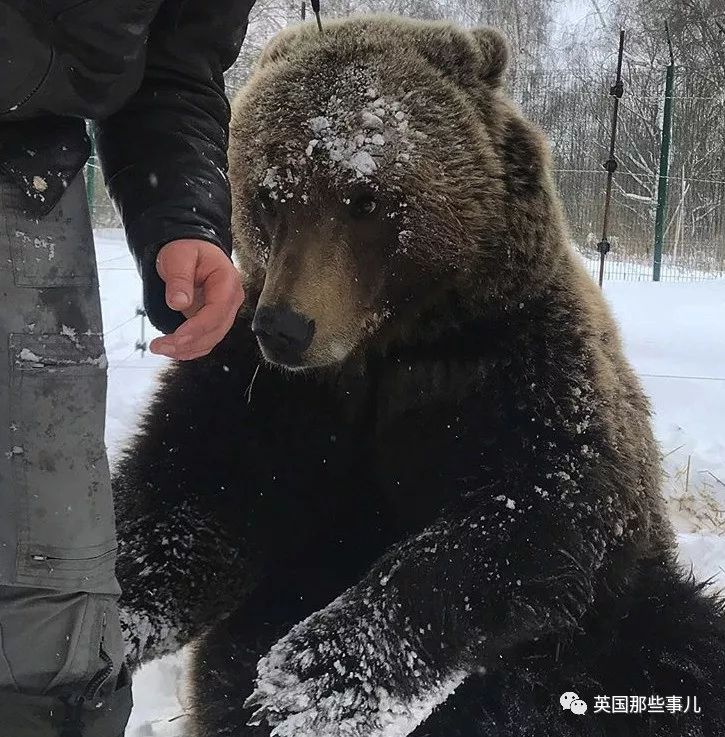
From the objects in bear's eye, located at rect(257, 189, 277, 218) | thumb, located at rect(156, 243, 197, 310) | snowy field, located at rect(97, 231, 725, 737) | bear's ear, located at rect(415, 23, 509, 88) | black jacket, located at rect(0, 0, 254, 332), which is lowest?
snowy field, located at rect(97, 231, 725, 737)

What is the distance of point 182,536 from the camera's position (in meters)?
2.14

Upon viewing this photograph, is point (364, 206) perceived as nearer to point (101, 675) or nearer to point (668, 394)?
point (101, 675)

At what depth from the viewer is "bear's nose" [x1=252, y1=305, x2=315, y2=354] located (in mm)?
1850

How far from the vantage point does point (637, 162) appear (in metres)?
9.67

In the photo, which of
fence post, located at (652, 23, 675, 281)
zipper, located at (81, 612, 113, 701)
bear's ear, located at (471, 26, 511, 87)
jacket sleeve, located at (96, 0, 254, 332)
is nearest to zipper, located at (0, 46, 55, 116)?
jacket sleeve, located at (96, 0, 254, 332)

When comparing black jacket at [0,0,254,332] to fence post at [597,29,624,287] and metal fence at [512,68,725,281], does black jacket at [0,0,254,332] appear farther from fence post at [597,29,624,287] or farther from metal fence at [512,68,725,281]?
metal fence at [512,68,725,281]

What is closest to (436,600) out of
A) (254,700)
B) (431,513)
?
(431,513)

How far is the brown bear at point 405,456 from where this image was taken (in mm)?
1821

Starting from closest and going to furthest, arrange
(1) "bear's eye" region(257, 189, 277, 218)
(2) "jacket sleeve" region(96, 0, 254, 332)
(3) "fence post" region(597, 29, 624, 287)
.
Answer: (2) "jacket sleeve" region(96, 0, 254, 332)
(1) "bear's eye" region(257, 189, 277, 218)
(3) "fence post" region(597, 29, 624, 287)

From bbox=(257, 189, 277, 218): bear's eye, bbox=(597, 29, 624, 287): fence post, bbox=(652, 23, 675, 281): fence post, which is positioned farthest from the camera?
bbox=(652, 23, 675, 281): fence post

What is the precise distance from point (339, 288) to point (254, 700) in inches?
34.9

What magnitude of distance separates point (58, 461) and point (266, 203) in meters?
1.09

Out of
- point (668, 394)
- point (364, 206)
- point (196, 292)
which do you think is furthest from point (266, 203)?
point (668, 394)

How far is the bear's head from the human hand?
444mm
